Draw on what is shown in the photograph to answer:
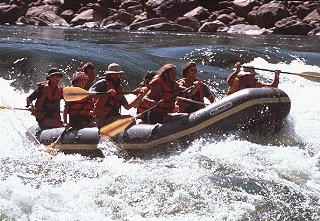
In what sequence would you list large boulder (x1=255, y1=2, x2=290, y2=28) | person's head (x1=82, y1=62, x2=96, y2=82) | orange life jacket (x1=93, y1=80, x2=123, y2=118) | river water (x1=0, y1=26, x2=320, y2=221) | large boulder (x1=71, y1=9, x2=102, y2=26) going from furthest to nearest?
large boulder (x1=71, y1=9, x2=102, y2=26), large boulder (x1=255, y1=2, x2=290, y2=28), person's head (x1=82, y1=62, x2=96, y2=82), orange life jacket (x1=93, y1=80, x2=123, y2=118), river water (x1=0, y1=26, x2=320, y2=221)

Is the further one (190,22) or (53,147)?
(190,22)

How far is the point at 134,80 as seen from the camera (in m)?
12.2

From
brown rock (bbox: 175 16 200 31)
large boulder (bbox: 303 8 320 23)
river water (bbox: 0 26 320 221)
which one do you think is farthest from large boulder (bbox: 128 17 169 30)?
river water (bbox: 0 26 320 221)

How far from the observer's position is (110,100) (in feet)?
24.2

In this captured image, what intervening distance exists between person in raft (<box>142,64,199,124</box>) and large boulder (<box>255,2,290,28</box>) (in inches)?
774

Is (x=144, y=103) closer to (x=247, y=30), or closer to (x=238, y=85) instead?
(x=238, y=85)

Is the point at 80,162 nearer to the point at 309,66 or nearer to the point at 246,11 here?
the point at 309,66

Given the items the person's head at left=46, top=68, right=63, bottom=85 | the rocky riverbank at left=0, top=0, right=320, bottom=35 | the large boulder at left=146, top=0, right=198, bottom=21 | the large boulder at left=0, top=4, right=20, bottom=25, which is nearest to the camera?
the person's head at left=46, top=68, right=63, bottom=85

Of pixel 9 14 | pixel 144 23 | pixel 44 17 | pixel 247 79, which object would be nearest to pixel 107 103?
pixel 247 79

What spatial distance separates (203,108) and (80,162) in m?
1.67

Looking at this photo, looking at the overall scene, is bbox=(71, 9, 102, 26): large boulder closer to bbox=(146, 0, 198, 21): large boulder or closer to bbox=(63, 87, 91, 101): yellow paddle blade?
bbox=(146, 0, 198, 21): large boulder

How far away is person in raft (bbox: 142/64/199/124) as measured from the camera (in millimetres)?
7266

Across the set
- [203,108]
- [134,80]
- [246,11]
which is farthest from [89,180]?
[246,11]

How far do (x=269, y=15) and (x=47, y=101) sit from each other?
797 inches
